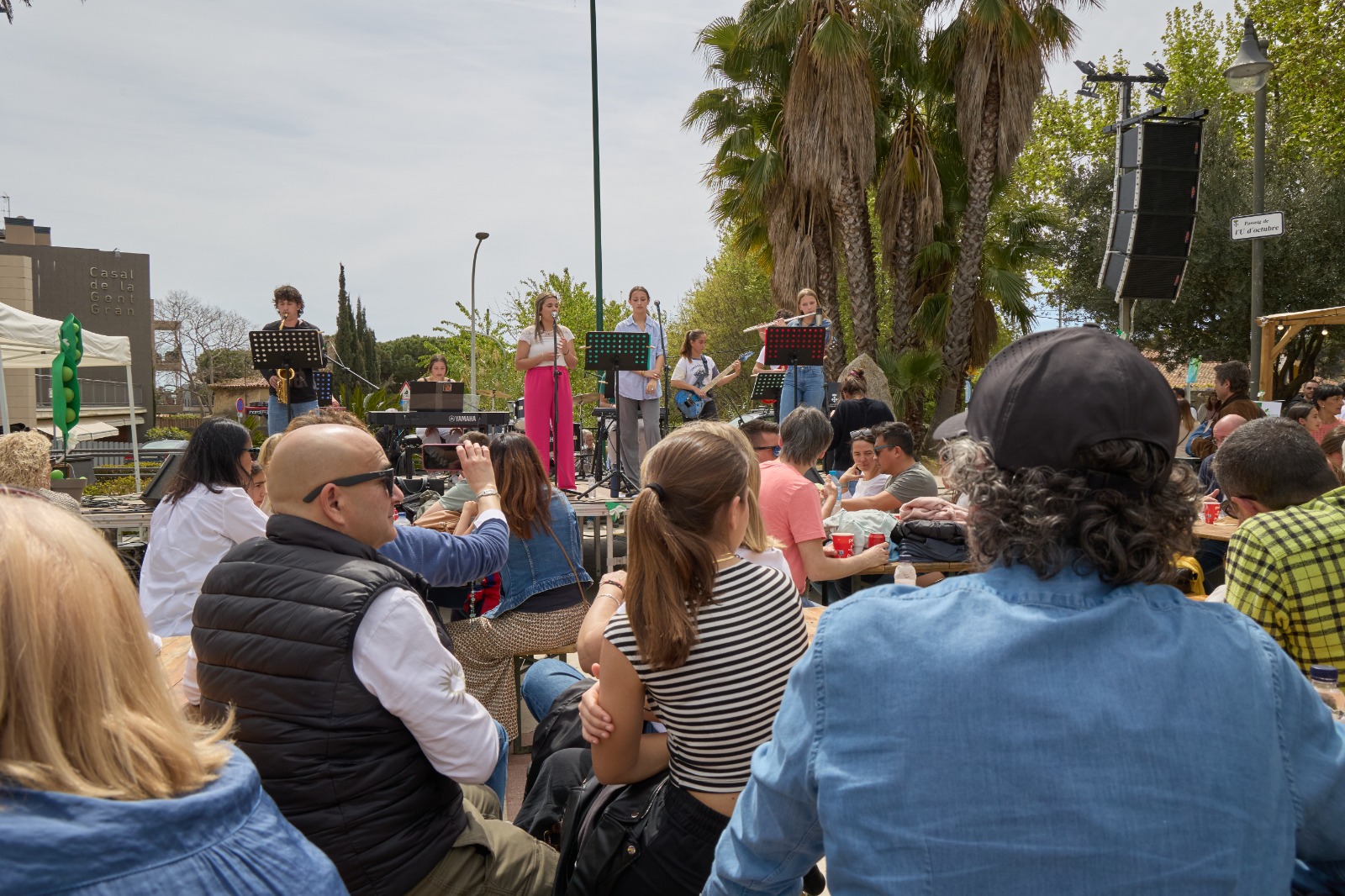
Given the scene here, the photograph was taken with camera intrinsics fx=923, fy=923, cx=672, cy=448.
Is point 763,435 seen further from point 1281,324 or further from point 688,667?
point 1281,324

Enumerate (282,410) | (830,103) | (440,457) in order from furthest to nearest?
1. (830,103)
2. (440,457)
3. (282,410)

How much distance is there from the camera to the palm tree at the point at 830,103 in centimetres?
1543

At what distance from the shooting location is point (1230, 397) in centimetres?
729

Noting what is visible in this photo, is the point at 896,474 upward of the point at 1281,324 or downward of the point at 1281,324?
downward

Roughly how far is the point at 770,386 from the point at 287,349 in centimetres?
549

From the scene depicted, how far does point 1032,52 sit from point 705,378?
9.48 meters

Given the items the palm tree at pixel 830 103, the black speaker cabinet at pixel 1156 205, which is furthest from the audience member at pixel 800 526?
the palm tree at pixel 830 103

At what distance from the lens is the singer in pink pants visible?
857 centimetres

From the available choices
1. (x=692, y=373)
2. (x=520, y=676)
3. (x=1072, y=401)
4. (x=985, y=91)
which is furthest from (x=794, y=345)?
(x=985, y=91)

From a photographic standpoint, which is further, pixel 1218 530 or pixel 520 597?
pixel 1218 530

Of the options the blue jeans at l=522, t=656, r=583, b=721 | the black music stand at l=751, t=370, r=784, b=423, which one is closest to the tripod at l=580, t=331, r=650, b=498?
the black music stand at l=751, t=370, r=784, b=423

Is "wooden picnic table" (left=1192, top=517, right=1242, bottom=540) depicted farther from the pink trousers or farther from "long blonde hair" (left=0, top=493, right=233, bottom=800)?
the pink trousers

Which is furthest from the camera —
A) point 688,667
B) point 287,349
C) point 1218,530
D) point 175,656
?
point 287,349

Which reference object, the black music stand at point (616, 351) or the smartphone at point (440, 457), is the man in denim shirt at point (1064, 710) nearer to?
the black music stand at point (616, 351)
